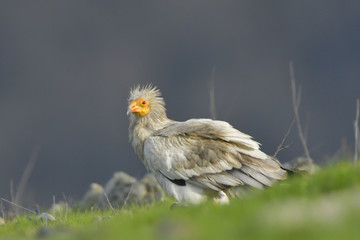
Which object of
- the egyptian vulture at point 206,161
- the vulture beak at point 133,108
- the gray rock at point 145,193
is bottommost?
the gray rock at point 145,193

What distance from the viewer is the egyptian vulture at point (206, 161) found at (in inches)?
393

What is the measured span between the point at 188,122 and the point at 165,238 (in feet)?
23.2

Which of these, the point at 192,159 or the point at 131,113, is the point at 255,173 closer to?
the point at 192,159

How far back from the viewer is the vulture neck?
11266 mm

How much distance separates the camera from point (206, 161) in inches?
404

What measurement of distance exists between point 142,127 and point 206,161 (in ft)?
6.05

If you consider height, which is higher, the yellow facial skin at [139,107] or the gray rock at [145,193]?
the yellow facial skin at [139,107]

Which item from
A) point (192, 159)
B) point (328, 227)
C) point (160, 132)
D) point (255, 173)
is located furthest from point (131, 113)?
point (328, 227)

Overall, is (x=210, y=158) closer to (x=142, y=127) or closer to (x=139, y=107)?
(x=142, y=127)

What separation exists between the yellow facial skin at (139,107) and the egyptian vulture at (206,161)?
75 cm

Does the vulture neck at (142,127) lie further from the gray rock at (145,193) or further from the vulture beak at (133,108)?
the gray rock at (145,193)

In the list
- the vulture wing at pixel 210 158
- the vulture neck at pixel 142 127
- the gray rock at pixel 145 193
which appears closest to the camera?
the vulture wing at pixel 210 158

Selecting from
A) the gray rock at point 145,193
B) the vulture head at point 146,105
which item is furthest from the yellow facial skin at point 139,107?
the gray rock at point 145,193

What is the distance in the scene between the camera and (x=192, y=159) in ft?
33.9
